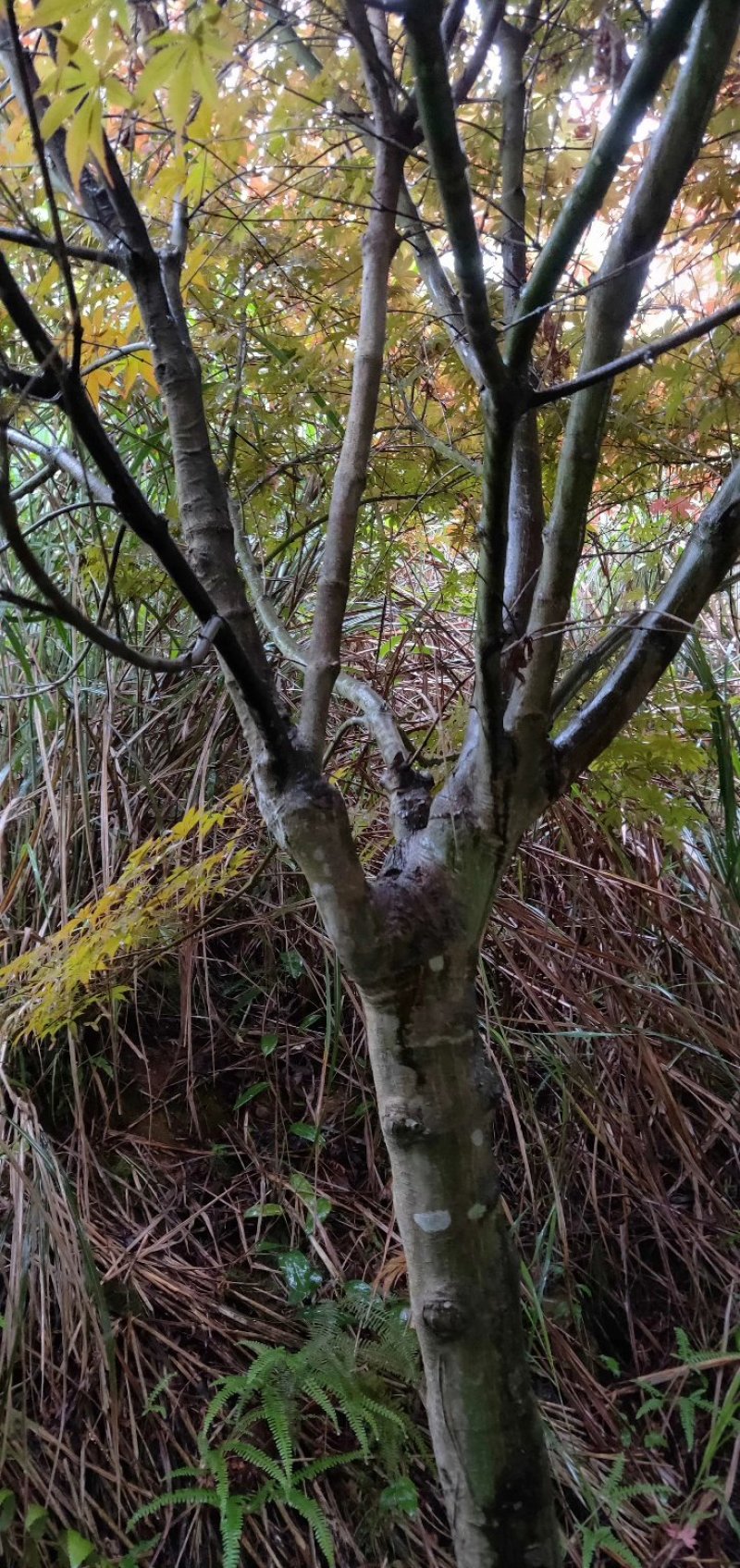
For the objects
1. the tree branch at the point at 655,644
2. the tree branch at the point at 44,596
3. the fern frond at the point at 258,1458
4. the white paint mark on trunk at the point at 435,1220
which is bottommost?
the fern frond at the point at 258,1458

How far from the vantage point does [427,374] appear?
1.55m

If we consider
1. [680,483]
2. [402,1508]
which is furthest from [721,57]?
[402,1508]

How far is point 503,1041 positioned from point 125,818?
2.68 feet

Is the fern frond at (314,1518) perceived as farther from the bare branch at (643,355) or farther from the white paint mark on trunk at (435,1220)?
the bare branch at (643,355)

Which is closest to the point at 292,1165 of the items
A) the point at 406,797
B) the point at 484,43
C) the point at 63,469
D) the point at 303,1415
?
the point at 303,1415

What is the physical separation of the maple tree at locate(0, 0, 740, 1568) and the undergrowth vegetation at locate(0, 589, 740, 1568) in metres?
0.20

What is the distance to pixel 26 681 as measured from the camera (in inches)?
75.0

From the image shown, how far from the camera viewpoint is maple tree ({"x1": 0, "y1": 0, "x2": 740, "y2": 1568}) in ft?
2.19

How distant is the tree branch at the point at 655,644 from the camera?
95 centimetres

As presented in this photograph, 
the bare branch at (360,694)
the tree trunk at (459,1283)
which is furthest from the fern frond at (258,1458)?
the bare branch at (360,694)

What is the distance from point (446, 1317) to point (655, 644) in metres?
0.74

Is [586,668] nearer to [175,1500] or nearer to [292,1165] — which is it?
[292,1165]

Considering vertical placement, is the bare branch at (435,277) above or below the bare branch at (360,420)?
above

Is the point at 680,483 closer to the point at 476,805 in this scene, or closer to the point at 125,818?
the point at 476,805
